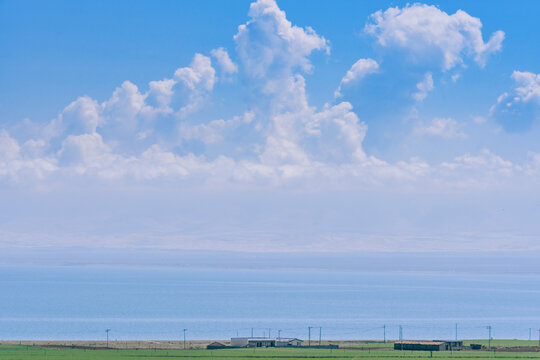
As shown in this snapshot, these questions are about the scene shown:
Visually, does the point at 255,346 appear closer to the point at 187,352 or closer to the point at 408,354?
the point at 187,352

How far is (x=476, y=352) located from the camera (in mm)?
92125

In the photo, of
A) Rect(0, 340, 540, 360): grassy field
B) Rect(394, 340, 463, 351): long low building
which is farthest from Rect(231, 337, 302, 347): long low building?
Rect(394, 340, 463, 351): long low building

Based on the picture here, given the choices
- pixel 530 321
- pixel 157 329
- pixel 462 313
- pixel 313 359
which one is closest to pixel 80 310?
pixel 157 329

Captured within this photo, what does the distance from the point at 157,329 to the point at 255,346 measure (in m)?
47.1

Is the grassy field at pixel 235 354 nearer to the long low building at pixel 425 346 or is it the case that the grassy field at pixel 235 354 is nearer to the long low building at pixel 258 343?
the long low building at pixel 425 346

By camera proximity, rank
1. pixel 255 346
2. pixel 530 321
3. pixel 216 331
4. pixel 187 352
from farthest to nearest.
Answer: pixel 530 321 → pixel 216 331 → pixel 255 346 → pixel 187 352

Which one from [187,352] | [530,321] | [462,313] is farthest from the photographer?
[462,313]

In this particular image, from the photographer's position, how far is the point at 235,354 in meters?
87.9

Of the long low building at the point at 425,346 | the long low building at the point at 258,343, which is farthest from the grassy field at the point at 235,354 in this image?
the long low building at the point at 258,343

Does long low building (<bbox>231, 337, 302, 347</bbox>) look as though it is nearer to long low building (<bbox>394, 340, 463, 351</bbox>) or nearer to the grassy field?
the grassy field

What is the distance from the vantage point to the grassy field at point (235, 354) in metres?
84.7

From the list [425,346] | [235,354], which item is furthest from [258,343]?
[425,346]

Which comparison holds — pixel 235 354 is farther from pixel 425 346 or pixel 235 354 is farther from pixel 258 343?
pixel 425 346

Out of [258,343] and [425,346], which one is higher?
→ [258,343]
